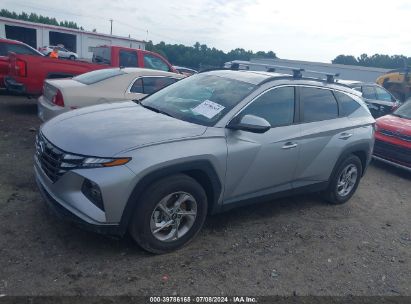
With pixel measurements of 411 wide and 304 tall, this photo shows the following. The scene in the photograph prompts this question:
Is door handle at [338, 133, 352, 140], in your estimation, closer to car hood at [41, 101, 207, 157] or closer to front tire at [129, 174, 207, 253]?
car hood at [41, 101, 207, 157]

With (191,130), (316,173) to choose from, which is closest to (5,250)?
Result: (191,130)

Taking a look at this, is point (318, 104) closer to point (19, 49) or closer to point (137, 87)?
point (137, 87)

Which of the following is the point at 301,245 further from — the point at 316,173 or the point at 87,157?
the point at 87,157

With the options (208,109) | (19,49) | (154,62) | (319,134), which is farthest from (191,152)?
(19,49)

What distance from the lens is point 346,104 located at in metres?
5.26

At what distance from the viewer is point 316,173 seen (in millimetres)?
4809

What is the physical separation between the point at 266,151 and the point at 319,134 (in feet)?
3.25

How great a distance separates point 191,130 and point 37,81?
19.5 ft

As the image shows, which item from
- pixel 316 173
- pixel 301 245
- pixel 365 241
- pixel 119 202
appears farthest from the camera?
pixel 316 173

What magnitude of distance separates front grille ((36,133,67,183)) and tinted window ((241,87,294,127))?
1889mm

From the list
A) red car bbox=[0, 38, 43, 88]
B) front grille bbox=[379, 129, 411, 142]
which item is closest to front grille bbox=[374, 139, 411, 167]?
front grille bbox=[379, 129, 411, 142]

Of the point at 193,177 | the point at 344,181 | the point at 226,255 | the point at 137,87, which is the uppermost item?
the point at 137,87

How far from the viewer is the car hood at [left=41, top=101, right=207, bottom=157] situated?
323cm

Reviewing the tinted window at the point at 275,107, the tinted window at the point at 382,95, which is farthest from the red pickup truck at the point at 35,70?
the tinted window at the point at 382,95
